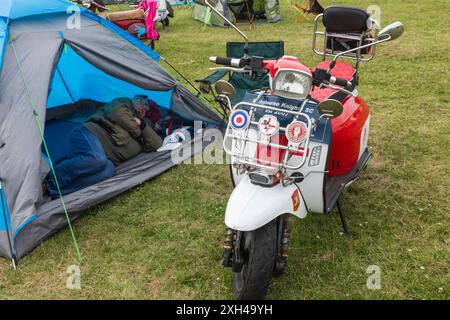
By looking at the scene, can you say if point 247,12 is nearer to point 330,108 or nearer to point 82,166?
point 82,166

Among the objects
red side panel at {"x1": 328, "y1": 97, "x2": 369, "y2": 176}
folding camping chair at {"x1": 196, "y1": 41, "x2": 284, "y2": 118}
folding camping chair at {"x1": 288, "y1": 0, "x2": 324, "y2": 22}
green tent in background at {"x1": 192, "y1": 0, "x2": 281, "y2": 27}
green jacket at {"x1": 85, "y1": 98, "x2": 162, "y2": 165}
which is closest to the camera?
red side panel at {"x1": 328, "y1": 97, "x2": 369, "y2": 176}

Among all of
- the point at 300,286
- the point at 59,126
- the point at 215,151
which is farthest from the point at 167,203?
the point at 59,126

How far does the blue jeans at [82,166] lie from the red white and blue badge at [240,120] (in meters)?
1.83

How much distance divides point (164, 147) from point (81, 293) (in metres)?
1.94

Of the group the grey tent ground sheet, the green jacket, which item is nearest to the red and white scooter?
the grey tent ground sheet

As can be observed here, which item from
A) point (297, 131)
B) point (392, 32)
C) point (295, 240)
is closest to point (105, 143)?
point (295, 240)

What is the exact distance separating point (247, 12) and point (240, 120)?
9.67 meters

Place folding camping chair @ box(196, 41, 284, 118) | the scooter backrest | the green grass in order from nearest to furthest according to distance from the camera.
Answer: the green grass → the scooter backrest → folding camping chair @ box(196, 41, 284, 118)

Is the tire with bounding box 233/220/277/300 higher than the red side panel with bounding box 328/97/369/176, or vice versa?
the red side panel with bounding box 328/97/369/176

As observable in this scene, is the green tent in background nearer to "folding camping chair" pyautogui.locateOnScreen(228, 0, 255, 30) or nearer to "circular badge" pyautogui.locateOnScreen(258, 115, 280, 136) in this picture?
"folding camping chair" pyautogui.locateOnScreen(228, 0, 255, 30)

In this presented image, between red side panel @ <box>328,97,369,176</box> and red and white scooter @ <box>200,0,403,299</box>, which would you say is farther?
red side panel @ <box>328,97,369,176</box>

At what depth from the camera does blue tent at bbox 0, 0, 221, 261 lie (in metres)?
3.11

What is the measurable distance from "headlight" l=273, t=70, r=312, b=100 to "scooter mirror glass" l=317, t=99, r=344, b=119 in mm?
109

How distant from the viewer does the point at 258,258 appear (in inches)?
89.7
